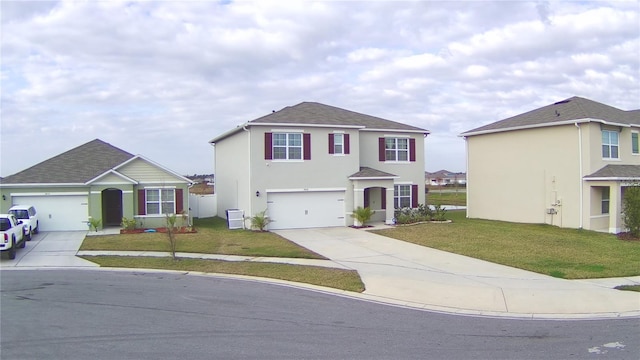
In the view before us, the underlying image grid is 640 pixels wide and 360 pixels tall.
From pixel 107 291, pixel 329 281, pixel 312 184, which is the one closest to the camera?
pixel 107 291

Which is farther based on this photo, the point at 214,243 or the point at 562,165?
the point at 562,165

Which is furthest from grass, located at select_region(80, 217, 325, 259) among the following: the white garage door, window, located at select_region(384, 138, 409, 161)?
window, located at select_region(384, 138, 409, 161)

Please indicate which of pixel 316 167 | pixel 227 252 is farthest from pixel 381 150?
pixel 227 252

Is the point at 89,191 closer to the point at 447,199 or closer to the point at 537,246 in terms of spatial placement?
the point at 537,246

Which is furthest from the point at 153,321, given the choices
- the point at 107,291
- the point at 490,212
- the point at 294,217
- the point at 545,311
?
the point at 490,212

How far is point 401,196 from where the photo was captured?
31.2 m

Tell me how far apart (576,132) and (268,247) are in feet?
55.3

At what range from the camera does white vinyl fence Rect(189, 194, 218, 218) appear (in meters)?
35.1

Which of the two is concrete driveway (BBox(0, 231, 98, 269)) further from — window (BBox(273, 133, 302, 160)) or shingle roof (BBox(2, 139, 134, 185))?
window (BBox(273, 133, 302, 160))

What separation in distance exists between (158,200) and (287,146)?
7683 millimetres

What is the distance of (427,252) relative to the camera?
18.4 metres

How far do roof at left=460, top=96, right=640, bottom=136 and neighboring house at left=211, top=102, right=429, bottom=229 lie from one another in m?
5.64

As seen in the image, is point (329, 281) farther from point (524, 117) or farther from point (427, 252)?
point (524, 117)

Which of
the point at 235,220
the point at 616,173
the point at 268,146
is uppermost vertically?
the point at 268,146
